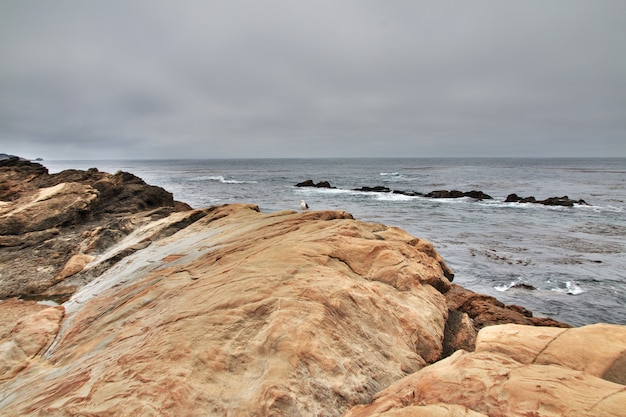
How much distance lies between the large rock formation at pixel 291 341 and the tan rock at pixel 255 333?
0.07ft

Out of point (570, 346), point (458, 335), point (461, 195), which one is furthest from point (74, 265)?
point (461, 195)

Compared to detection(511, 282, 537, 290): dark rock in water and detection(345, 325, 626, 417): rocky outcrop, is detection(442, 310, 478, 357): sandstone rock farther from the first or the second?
detection(511, 282, 537, 290): dark rock in water

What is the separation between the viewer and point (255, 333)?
4.20m

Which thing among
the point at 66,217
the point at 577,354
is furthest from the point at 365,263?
the point at 66,217

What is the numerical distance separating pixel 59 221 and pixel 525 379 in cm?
1407

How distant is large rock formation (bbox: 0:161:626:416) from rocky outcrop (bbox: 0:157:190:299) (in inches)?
29.8

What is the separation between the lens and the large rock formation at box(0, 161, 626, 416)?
334 cm

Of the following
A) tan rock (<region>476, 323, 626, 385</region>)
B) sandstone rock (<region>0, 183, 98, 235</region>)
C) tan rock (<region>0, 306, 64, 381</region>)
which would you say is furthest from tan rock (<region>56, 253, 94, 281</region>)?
tan rock (<region>476, 323, 626, 385</region>)

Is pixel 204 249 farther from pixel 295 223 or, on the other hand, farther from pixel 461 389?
pixel 461 389

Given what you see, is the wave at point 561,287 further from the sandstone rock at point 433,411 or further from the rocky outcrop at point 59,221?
the rocky outcrop at point 59,221

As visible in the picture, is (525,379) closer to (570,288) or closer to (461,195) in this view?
(570,288)

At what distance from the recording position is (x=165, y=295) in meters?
5.73

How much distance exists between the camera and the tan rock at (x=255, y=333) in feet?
11.5

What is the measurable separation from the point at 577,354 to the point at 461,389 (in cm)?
144
